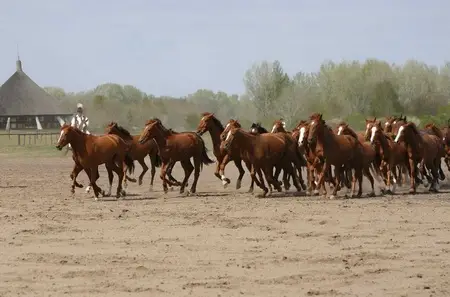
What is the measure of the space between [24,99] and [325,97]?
2719cm

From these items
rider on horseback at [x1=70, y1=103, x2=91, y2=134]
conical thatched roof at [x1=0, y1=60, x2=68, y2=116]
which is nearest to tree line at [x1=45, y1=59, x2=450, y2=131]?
conical thatched roof at [x1=0, y1=60, x2=68, y2=116]

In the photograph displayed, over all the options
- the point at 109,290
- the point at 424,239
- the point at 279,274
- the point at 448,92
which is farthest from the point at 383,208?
the point at 448,92

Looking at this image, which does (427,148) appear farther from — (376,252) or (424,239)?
(376,252)

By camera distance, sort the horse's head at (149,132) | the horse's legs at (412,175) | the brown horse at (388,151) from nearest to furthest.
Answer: the horse's head at (149,132) < the brown horse at (388,151) < the horse's legs at (412,175)

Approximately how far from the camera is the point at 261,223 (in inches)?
702

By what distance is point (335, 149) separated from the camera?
909 inches

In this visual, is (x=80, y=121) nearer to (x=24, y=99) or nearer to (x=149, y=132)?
(x=149, y=132)

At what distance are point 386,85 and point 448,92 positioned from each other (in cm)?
884

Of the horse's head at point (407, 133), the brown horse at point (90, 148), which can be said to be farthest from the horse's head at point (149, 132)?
the horse's head at point (407, 133)

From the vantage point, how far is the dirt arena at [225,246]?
11.7 meters

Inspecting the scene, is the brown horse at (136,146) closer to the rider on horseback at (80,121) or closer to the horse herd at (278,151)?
the horse herd at (278,151)

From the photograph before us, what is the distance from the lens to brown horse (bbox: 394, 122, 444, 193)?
81.8 feet

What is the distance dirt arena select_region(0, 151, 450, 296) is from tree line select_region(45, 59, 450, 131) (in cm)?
4953

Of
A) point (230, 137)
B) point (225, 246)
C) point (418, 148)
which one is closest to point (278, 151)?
point (230, 137)
